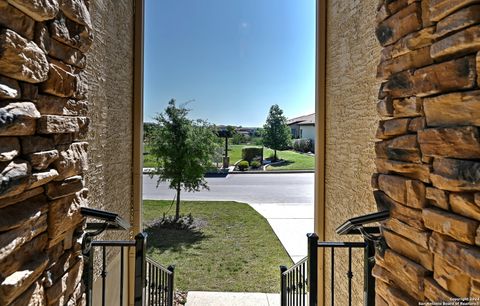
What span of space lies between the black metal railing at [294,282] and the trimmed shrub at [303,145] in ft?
65.3

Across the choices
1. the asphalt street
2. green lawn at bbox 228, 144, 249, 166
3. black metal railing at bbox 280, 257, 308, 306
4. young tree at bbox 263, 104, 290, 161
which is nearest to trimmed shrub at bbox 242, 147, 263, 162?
green lawn at bbox 228, 144, 249, 166

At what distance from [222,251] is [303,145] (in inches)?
687

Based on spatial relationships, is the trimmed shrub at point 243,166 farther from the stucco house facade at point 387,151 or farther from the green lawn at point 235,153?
the stucco house facade at point 387,151

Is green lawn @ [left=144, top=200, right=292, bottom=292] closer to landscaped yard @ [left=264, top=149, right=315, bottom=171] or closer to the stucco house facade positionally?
the stucco house facade

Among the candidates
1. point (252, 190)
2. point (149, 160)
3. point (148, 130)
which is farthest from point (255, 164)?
point (148, 130)

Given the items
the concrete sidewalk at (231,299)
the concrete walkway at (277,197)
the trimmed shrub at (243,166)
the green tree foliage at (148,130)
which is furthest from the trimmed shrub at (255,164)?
the concrete sidewalk at (231,299)

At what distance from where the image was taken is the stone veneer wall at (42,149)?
86 cm

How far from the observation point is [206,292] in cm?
507

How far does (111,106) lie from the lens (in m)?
3.29

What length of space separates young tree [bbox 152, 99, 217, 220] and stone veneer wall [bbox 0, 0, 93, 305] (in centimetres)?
681

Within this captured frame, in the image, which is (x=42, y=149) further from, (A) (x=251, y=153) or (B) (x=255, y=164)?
(A) (x=251, y=153)

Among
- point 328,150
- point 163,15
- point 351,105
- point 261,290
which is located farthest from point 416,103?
point 163,15

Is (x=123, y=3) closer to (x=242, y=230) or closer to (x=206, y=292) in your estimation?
(x=206, y=292)

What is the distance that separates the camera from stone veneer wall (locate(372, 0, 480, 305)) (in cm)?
87
